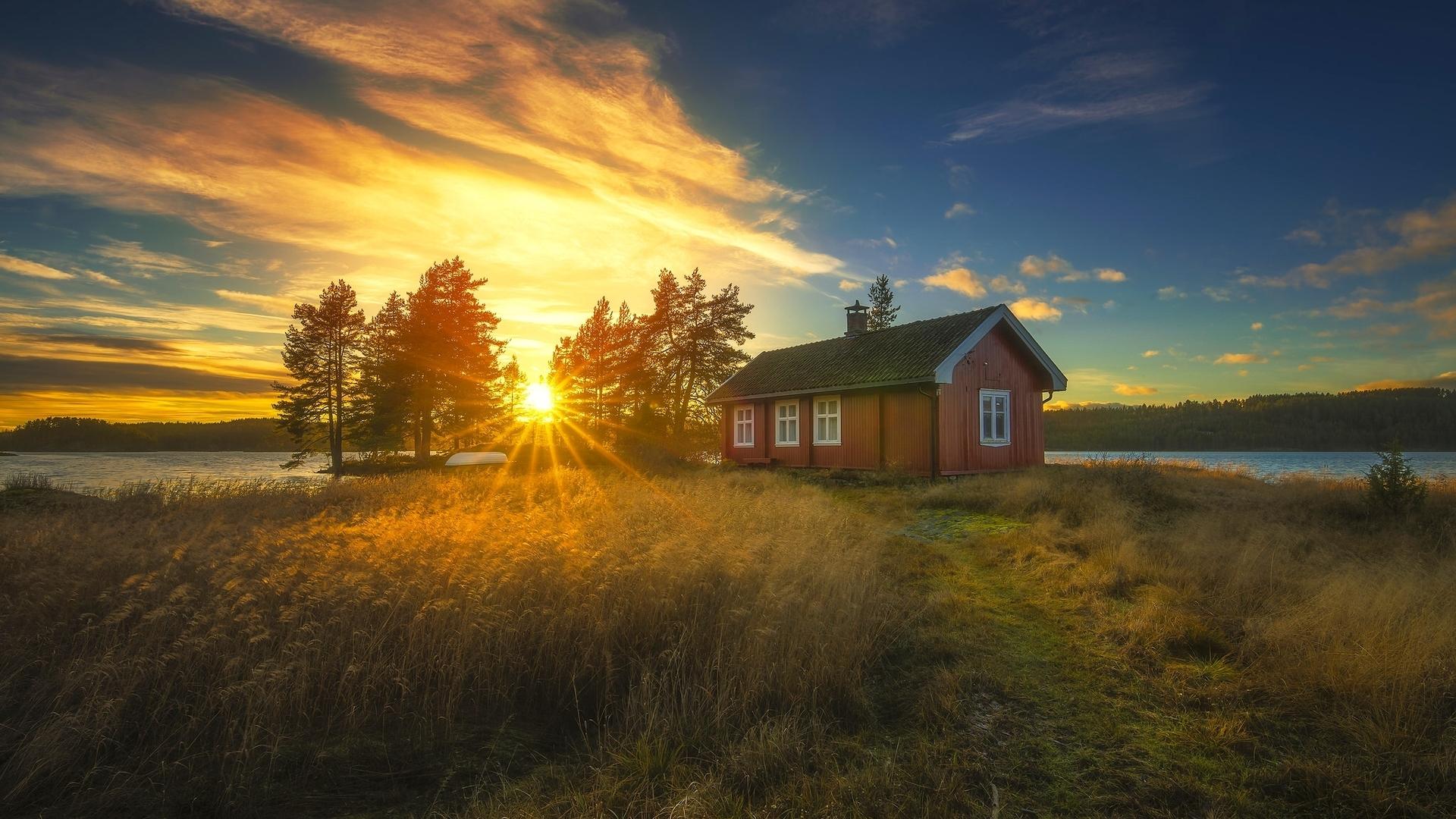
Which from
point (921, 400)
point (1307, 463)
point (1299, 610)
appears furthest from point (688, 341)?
point (1307, 463)

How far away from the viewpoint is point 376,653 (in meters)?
4.47

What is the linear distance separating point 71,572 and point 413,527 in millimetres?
2751

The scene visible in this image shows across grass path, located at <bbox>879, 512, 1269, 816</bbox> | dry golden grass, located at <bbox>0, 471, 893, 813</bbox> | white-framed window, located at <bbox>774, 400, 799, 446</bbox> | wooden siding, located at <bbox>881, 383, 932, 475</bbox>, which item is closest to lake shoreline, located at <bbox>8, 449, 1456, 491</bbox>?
wooden siding, located at <bbox>881, 383, 932, 475</bbox>

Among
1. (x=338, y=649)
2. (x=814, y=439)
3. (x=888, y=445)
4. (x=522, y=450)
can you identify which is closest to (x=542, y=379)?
(x=522, y=450)

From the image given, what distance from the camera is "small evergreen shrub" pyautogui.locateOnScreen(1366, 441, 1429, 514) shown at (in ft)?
39.1

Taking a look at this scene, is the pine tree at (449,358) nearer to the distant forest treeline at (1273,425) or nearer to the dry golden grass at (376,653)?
the dry golden grass at (376,653)

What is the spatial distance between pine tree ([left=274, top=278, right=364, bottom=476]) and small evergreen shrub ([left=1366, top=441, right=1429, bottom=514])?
43889mm

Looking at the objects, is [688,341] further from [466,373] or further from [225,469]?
[225,469]

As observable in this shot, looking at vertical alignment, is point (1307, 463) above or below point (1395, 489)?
below

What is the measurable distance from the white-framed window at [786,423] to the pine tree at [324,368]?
93.3ft

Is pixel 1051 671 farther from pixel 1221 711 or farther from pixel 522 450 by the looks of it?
pixel 522 450

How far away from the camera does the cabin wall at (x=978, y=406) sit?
61.4 ft

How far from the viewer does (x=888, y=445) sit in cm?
1967

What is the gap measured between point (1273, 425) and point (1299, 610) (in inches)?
3633
